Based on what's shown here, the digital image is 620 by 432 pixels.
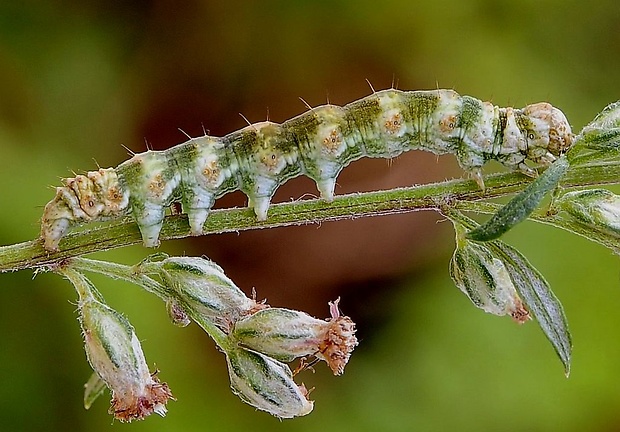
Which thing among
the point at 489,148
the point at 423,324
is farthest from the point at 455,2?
the point at 489,148

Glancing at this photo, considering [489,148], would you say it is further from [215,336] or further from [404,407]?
[404,407]

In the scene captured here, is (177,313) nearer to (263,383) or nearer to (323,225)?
(263,383)

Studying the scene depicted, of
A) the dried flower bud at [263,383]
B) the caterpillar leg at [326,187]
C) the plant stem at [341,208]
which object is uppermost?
the caterpillar leg at [326,187]

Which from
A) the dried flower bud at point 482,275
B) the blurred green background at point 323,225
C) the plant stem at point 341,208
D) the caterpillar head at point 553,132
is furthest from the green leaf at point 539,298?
the blurred green background at point 323,225

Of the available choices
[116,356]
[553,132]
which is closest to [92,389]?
[116,356]

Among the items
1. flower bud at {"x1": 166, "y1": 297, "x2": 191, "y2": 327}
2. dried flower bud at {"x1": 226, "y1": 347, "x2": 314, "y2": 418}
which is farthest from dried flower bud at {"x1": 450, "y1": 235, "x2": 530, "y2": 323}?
flower bud at {"x1": 166, "y1": 297, "x2": 191, "y2": 327}

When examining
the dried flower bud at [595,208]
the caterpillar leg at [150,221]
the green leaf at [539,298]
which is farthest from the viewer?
the caterpillar leg at [150,221]

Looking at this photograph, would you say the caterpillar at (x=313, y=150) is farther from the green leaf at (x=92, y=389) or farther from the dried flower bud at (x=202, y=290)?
the green leaf at (x=92, y=389)
